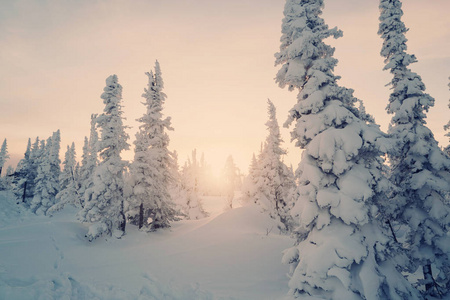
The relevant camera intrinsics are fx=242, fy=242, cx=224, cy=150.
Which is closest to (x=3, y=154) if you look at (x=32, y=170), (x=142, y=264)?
(x=32, y=170)

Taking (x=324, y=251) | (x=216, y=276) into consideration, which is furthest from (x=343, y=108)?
(x=216, y=276)

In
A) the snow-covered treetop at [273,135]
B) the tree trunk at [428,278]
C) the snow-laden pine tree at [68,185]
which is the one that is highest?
the snow-covered treetop at [273,135]

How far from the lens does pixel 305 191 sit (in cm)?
1034

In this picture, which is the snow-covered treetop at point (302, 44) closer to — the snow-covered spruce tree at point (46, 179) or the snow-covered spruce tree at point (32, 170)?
the snow-covered spruce tree at point (46, 179)

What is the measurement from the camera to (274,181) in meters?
30.4

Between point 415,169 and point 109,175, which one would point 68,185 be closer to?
point 109,175

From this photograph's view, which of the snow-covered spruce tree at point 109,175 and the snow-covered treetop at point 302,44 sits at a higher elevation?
the snow-covered treetop at point 302,44

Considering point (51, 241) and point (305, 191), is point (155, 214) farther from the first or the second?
point (305, 191)

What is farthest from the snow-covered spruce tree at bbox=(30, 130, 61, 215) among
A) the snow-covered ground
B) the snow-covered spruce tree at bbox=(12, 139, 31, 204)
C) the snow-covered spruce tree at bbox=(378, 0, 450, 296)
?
the snow-covered spruce tree at bbox=(378, 0, 450, 296)

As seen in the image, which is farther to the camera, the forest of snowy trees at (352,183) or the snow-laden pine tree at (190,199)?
the snow-laden pine tree at (190,199)

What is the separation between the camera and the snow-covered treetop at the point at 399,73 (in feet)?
46.5

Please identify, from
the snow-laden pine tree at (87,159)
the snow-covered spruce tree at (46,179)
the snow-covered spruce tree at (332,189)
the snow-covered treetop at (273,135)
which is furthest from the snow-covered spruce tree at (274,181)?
the snow-covered spruce tree at (46,179)

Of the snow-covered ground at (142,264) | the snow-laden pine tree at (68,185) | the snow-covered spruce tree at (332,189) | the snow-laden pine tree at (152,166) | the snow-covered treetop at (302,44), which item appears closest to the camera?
the snow-covered spruce tree at (332,189)

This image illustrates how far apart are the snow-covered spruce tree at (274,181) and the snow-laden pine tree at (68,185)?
1241 inches
